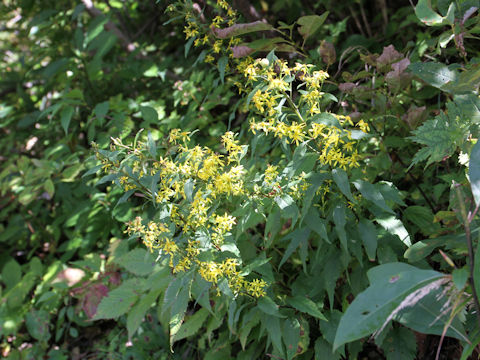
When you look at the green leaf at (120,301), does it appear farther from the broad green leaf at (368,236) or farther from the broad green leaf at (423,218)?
the broad green leaf at (423,218)

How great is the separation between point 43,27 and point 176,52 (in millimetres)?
1020

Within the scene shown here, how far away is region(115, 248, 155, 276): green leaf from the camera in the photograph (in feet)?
7.43

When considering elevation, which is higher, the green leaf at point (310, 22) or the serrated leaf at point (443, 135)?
the green leaf at point (310, 22)

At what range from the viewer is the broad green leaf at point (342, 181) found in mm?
1409

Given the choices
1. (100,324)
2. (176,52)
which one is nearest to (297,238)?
(100,324)

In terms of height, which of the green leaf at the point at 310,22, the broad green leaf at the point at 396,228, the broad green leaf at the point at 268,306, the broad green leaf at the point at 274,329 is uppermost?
the green leaf at the point at 310,22

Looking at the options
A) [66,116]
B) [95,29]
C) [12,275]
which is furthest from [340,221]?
[12,275]

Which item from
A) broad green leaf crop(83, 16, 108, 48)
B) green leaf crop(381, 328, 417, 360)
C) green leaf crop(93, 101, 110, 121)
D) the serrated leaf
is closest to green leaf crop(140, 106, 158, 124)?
green leaf crop(93, 101, 110, 121)

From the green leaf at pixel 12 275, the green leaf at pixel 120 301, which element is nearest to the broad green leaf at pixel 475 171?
the green leaf at pixel 120 301

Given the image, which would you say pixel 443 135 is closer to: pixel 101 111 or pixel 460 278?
→ pixel 460 278

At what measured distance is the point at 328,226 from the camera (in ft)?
5.66

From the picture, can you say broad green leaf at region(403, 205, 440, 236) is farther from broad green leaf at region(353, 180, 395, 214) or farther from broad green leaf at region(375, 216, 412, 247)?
broad green leaf at region(353, 180, 395, 214)

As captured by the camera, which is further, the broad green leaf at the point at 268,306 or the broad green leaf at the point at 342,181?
the broad green leaf at the point at 268,306

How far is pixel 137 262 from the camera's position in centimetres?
229
